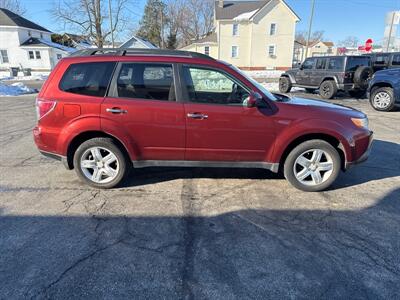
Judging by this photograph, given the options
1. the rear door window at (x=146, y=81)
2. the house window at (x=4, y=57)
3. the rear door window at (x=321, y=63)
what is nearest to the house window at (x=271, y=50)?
the rear door window at (x=321, y=63)

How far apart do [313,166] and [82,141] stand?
11.0 ft

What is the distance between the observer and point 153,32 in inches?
2173

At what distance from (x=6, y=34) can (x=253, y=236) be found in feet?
150

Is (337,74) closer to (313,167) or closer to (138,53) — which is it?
(313,167)

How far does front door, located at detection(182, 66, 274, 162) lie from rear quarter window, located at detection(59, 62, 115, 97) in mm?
1082

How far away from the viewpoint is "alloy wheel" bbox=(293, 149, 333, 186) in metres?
3.92

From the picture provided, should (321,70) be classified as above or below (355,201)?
above

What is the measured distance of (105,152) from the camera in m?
3.99

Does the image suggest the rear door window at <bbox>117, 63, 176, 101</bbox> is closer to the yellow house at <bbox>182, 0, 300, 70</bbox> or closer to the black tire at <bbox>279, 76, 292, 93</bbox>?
the black tire at <bbox>279, 76, 292, 93</bbox>

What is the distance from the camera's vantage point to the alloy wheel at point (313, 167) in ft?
12.9

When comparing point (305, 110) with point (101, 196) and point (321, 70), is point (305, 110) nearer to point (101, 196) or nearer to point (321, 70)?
point (101, 196)

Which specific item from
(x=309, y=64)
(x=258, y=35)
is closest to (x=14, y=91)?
(x=309, y=64)

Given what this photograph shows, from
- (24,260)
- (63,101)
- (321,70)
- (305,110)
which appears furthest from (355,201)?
(321,70)

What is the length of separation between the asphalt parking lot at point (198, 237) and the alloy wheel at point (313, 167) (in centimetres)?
23
